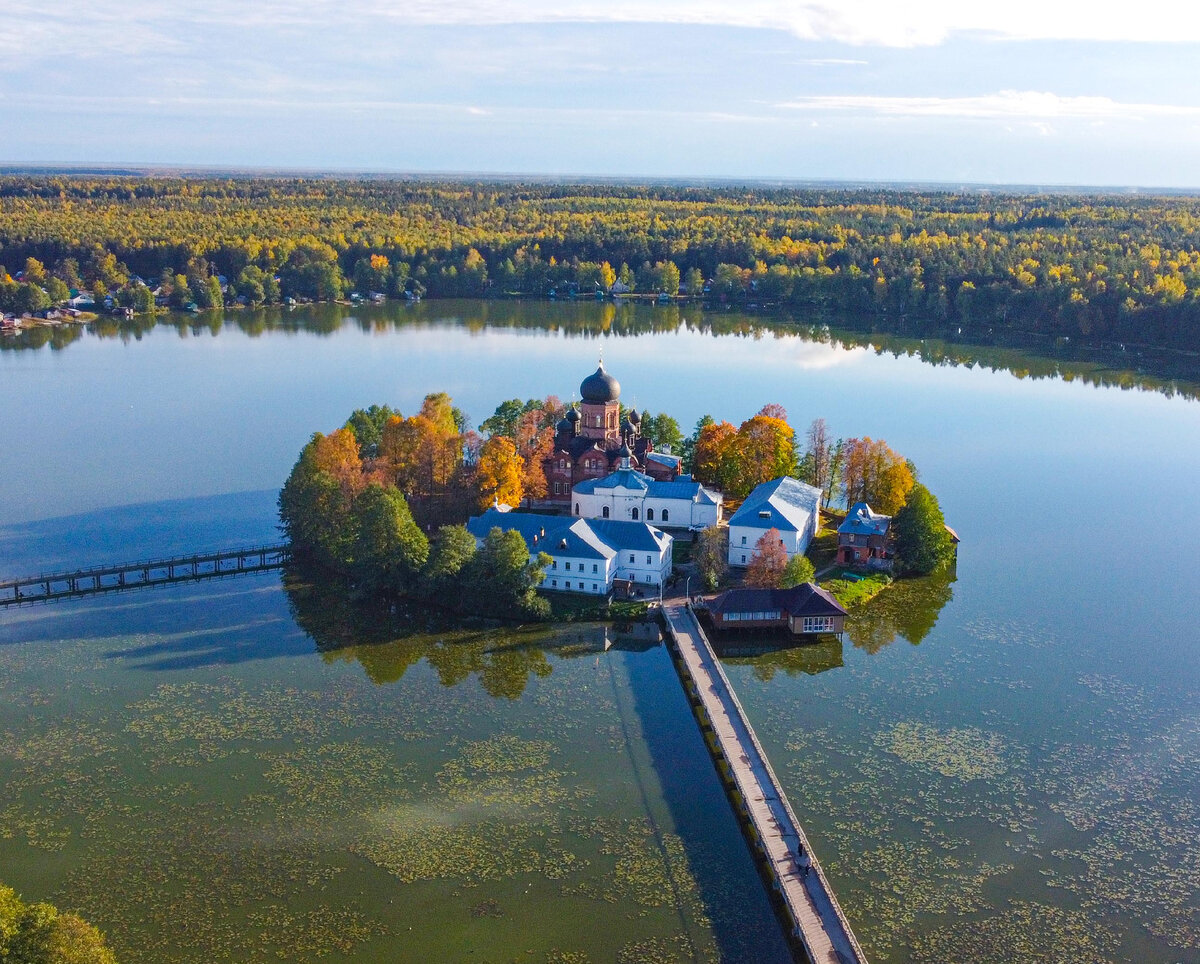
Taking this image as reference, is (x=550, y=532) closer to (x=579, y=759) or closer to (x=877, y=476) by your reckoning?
(x=579, y=759)

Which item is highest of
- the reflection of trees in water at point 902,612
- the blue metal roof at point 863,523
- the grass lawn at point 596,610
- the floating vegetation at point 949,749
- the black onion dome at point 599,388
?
the black onion dome at point 599,388

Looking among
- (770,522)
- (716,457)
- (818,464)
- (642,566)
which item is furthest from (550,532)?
(818,464)

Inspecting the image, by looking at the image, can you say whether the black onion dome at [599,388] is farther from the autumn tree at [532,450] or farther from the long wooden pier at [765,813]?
the long wooden pier at [765,813]

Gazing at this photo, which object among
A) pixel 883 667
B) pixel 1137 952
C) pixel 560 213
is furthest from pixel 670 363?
pixel 560 213

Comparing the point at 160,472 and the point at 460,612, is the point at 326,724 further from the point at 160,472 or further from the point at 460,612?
the point at 160,472

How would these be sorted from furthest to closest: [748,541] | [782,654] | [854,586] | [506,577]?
[748,541], [854,586], [506,577], [782,654]

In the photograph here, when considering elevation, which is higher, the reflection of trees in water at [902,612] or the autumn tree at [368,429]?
the autumn tree at [368,429]

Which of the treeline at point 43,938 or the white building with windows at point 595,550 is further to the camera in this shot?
the white building with windows at point 595,550

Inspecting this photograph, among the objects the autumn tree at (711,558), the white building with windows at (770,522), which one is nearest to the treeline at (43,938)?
the autumn tree at (711,558)
